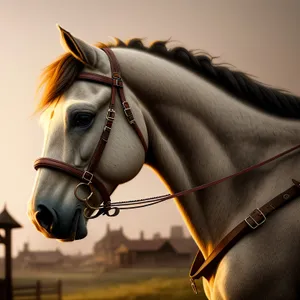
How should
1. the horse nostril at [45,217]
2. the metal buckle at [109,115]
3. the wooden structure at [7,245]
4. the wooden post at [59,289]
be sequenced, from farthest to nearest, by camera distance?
the wooden post at [59,289], the wooden structure at [7,245], the metal buckle at [109,115], the horse nostril at [45,217]

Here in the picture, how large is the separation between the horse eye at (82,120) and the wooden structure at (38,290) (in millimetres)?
6781

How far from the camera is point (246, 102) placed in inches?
71.4

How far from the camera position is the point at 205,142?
1.71 metres

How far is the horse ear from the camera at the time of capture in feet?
5.42

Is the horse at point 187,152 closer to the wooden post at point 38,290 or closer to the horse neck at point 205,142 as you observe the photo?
the horse neck at point 205,142

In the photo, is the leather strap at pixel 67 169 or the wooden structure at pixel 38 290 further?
the wooden structure at pixel 38 290

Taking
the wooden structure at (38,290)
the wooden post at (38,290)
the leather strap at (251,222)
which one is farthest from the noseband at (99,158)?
the wooden post at (38,290)

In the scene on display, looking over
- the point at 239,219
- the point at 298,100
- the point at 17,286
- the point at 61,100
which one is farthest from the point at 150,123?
the point at 17,286

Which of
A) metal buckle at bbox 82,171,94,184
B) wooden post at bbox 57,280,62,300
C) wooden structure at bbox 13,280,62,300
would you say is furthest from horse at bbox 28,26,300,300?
wooden post at bbox 57,280,62,300

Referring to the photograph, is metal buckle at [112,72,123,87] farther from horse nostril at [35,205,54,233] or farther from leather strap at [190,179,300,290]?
leather strap at [190,179,300,290]

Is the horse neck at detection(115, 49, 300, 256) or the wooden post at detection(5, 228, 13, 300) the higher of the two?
the horse neck at detection(115, 49, 300, 256)

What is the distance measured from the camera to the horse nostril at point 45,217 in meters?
1.53

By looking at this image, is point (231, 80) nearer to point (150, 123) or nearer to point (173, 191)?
point (150, 123)

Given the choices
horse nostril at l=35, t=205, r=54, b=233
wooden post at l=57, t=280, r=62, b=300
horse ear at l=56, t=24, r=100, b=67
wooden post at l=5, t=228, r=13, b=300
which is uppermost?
horse ear at l=56, t=24, r=100, b=67
